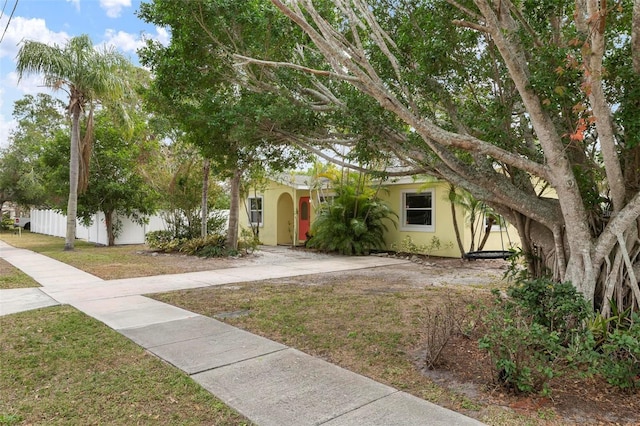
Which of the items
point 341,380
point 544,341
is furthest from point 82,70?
point 544,341

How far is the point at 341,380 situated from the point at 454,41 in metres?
4.42

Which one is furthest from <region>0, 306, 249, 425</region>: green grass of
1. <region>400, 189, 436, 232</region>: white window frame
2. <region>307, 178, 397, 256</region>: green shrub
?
<region>400, 189, 436, 232</region>: white window frame

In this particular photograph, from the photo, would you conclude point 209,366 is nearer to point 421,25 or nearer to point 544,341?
point 544,341

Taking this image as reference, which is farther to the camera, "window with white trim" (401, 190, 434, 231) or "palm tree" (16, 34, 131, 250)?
"window with white trim" (401, 190, 434, 231)

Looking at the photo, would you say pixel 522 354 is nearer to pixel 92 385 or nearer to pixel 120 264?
pixel 92 385

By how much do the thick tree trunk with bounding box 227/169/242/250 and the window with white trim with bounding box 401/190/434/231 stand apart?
18.5 feet

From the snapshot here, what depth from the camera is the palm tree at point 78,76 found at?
43.5 feet

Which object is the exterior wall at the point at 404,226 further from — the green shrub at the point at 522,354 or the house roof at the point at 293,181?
the green shrub at the point at 522,354

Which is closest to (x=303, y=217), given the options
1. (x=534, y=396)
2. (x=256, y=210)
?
(x=256, y=210)

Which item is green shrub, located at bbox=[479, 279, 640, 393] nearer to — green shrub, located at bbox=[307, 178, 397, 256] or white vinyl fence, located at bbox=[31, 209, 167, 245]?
green shrub, located at bbox=[307, 178, 397, 256]

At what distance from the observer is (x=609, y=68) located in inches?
174

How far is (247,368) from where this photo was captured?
3918 mm

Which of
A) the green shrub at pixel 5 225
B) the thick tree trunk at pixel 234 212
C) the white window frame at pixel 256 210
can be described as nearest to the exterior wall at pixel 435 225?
the thick tree trunk at pixel 234 212

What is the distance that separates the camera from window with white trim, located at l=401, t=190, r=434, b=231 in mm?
13719
